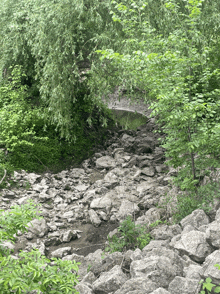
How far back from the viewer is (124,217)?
269 inches

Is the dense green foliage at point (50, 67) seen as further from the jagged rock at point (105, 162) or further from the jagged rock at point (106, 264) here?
the jagged rock at point (106, 264)

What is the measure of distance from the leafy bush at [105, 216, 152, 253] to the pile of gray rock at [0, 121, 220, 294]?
0.24 meters

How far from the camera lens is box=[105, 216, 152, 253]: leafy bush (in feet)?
17.5

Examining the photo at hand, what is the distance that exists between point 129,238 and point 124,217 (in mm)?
1319

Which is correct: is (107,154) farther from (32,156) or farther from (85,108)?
(32,156)

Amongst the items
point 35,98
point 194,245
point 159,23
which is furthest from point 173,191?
point 35,98

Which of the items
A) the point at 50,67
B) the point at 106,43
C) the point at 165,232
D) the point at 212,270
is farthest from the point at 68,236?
the point at 106,43

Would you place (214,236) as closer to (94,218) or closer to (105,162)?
(94,218)

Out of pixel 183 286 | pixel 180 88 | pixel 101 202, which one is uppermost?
pixel 180 88

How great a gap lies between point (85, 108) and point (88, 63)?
1.77 metres

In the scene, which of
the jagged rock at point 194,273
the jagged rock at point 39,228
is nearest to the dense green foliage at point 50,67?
the jagged rock at point 39,228

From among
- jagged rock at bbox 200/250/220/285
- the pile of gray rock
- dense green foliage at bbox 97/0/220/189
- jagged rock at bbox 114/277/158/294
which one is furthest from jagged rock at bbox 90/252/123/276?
dense green foliage at bbox 97/0/220/189

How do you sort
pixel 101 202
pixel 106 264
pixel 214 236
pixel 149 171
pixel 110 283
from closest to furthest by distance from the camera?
pixel 214 236
pixel 110 283
pixel 106 264
pixel 101 202
pixel 149 171

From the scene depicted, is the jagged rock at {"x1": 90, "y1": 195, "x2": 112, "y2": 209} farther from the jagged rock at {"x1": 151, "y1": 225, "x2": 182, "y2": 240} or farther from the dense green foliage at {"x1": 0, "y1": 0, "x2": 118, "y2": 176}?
the dense green foliage at {"x1": 0, "y1": 0, "x2": 118, "y2": 176}
